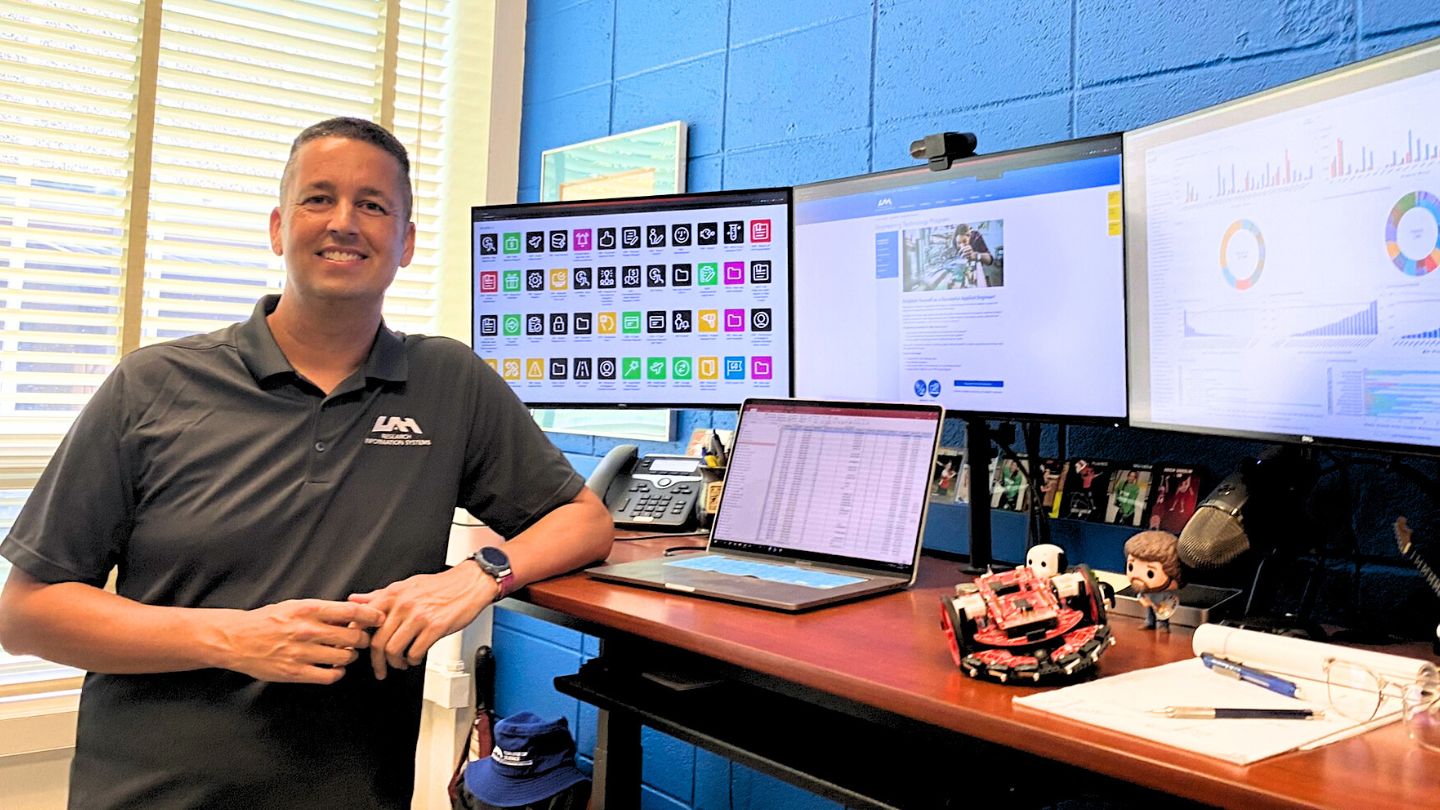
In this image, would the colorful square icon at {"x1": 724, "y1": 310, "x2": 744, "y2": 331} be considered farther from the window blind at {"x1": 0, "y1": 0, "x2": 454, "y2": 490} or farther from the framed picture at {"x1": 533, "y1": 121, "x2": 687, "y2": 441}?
the window blind at {"x1": 0, "y1": 0, "x2": 454, "y2": 490}

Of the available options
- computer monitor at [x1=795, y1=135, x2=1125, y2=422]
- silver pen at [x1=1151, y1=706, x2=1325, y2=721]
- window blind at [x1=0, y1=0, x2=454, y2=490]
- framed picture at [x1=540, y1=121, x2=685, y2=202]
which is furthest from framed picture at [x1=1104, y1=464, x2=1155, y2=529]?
window blind at [x1=0, y1=0, x2=454, y2=490]

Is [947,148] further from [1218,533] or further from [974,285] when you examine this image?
[1218,533]

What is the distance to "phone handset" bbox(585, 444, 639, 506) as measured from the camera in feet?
6.32

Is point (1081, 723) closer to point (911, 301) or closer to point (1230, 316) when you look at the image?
point (1230, 316)

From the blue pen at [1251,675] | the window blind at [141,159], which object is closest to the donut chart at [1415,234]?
the blue pen at [1251,675]

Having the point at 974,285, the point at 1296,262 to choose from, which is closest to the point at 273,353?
the point at 974,285

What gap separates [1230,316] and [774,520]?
661 mm

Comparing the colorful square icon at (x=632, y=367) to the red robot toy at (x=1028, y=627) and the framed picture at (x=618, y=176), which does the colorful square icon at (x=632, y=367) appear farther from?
the red robot toy at (x=1028, y=627)

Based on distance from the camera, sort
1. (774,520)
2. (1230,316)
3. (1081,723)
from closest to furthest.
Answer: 1. (1081,723)
2. (1230,316)
3. (774,520)

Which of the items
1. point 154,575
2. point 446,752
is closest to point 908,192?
point 154,575

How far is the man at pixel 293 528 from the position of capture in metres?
1.20

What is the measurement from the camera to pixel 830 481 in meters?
1.48

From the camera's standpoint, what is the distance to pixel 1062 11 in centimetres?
163

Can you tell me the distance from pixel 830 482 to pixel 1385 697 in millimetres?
738
